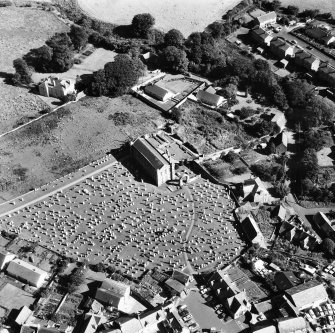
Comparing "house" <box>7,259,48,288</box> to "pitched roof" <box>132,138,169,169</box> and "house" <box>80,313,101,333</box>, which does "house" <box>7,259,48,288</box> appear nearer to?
"house" <box>80,313,101,333</box>

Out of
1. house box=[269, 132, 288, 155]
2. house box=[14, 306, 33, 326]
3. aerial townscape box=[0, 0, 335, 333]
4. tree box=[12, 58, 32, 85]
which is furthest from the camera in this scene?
tree box=[12, 58, 32, 85]

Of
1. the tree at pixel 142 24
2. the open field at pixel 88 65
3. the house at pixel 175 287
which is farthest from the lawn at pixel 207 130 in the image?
the house at pixel 175 287

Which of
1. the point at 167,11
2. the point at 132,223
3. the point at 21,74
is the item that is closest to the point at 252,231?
the point at 132,223

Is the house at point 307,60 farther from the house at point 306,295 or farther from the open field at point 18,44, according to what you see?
the house at point 306,295

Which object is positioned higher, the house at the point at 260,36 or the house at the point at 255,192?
the house at the point at 260,36

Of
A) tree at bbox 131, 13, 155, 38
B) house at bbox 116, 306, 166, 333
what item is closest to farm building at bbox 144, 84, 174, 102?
tree at bbox 131, 13, 155, 38

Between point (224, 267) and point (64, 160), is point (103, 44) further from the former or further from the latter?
point (224, 267)
